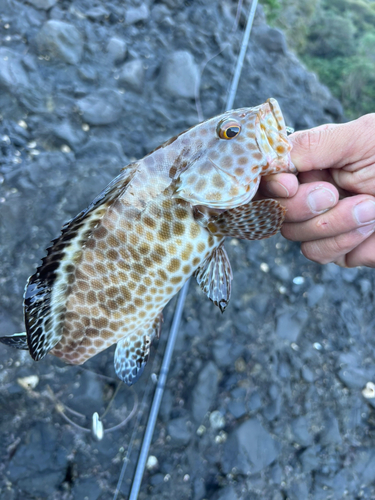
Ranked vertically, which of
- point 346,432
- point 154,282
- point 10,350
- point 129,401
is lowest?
point 346,432

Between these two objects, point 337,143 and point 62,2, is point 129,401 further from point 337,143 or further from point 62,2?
point 62,2

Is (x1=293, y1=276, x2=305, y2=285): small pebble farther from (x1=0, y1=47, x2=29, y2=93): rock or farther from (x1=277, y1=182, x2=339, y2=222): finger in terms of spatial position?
(x1=0, y1=47, x2=29, y2=93): rock

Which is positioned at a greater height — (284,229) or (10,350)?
(284,229)

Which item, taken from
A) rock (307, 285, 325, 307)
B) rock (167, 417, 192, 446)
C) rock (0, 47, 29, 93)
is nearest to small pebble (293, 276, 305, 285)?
rock (307, 285, 325, 307)

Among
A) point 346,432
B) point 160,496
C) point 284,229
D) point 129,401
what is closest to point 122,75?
point 284,229

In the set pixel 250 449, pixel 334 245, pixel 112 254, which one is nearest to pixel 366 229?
pixel 334 245

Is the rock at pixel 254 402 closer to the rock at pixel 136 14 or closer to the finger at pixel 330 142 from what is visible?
the finger at pixel 330 142

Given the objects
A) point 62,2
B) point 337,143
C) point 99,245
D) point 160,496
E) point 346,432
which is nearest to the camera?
point 99,245
